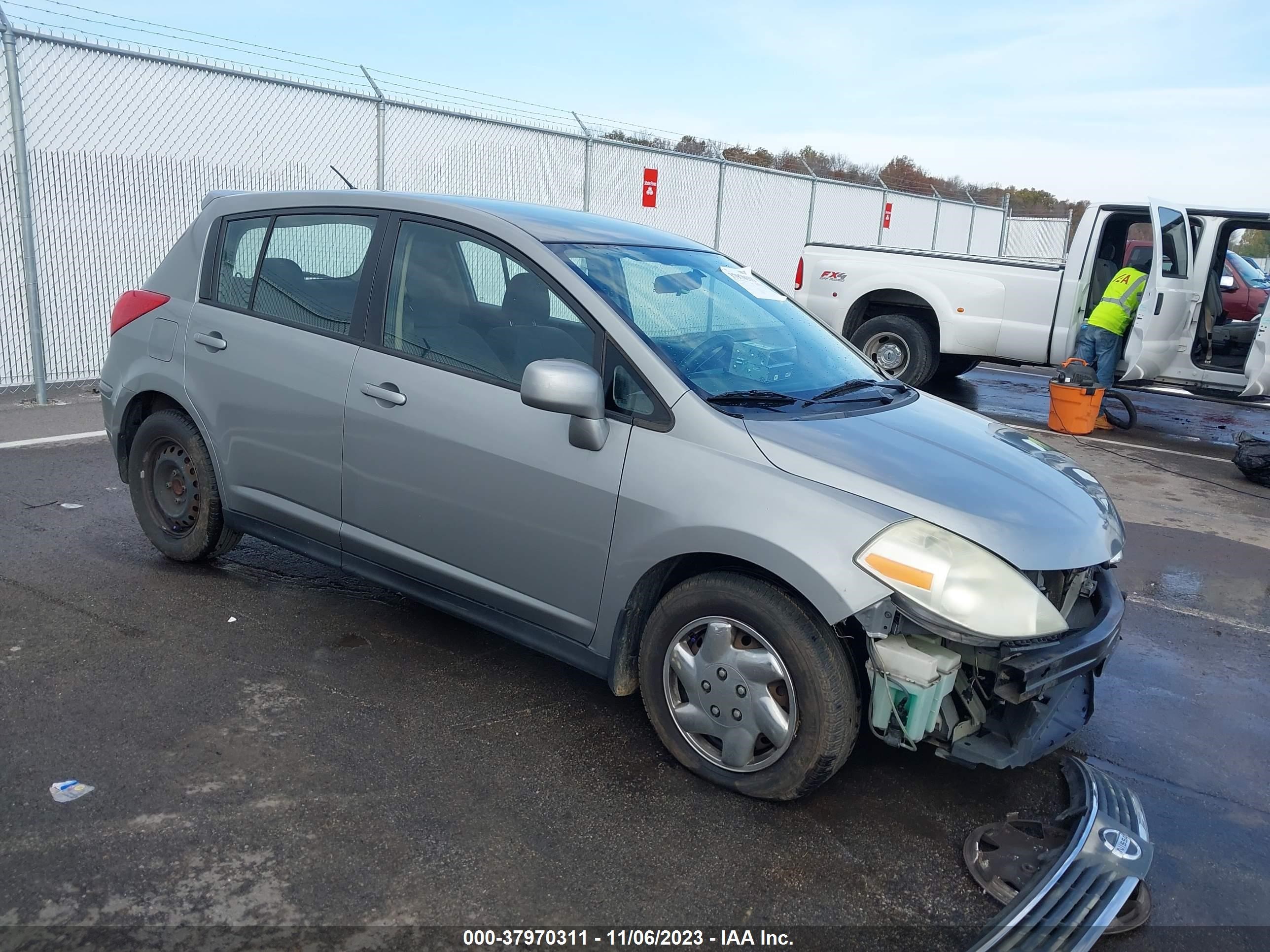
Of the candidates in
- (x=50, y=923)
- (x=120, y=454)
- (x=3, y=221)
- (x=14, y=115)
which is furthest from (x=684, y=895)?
(x=3, y=221)

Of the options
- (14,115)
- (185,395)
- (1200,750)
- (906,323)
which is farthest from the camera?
(906,323)

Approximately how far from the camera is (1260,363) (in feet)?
31.0

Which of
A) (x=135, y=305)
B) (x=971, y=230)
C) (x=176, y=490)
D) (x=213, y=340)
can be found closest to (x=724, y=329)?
(x=213, y=340)

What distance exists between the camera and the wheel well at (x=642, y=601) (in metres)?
3.16

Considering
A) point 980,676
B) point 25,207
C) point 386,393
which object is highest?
point 25,207

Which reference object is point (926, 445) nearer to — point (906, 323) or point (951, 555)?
point (951, 555)

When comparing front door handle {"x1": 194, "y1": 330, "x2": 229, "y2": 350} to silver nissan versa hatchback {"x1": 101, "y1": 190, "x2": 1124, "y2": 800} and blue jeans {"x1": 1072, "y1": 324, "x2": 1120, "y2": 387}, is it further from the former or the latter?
blue jeans {"x1": 1072, "y1": 324, "x2": 1120, "y2": 387}

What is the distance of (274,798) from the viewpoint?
3.02 meters

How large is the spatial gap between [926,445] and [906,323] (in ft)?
27.7

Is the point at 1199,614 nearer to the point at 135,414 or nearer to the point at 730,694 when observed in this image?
the point at 730,694

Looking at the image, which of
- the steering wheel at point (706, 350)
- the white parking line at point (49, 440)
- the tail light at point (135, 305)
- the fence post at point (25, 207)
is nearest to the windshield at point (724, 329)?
the steering wheel at point (706, 350)

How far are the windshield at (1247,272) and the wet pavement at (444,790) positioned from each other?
343 inches

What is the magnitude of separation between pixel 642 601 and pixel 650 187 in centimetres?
1304

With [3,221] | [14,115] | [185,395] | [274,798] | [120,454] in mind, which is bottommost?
[274,798]
